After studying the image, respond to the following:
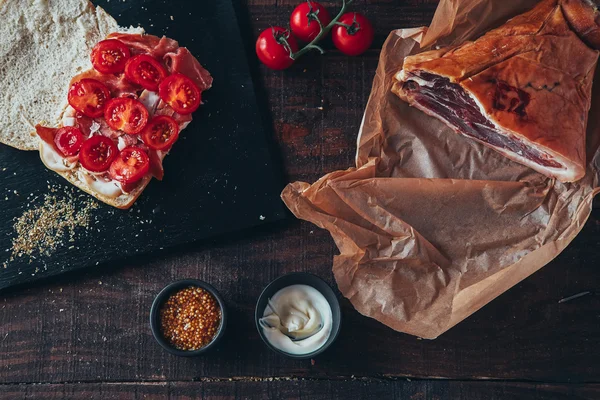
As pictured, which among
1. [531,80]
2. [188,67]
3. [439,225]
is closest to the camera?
[531,80]

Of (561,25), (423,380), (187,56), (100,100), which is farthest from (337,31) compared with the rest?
(423,380)

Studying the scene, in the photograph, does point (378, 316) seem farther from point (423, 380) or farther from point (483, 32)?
point (483, 32)

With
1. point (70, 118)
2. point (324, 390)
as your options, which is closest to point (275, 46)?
point (70, 118)

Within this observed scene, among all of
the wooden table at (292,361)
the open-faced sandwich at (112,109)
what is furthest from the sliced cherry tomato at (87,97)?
the wooden table at (292,361)

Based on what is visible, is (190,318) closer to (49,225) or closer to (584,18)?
(49,225)

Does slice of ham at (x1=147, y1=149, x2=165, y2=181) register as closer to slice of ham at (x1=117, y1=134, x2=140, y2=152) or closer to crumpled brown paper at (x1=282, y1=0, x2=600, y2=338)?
slice of ham at (x1=117, y1=134, x2=140, y2=152)
